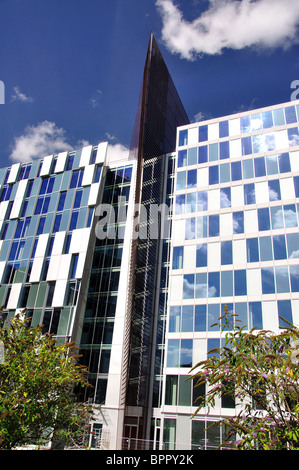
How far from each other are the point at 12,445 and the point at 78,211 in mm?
31308

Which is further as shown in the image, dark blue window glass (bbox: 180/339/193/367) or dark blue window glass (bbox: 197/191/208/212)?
dark blue window glass (bbox: 197/191/208/212)

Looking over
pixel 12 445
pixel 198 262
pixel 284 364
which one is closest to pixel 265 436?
pixel 284 364

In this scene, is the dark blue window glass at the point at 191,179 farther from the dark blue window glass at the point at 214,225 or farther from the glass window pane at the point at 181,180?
the dark blue window glass at the point at 214,225

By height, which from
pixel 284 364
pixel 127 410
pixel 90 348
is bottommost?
pixel 284 364

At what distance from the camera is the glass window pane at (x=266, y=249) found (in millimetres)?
31311

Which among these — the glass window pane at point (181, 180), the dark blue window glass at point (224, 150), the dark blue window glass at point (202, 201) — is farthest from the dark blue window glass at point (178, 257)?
the dark blue window glass at point (224, 150)

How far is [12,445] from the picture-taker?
44.2 ft

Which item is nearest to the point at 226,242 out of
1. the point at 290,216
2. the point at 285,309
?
the point at 290,216

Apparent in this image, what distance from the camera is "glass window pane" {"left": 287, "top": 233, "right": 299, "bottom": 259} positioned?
99.8 ft

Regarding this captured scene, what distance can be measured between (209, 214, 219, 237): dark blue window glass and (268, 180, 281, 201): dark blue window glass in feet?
17.8

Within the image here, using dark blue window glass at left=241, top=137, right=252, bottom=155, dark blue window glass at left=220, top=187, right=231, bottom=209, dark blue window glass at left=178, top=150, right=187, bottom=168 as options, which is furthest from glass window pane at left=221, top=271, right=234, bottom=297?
dark blue window glass at left=178, top=150, right=187, bottom=168

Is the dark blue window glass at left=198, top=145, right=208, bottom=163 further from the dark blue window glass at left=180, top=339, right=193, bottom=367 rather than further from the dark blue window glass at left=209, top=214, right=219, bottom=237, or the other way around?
the dark blue window glass at left=180, top=339, right=193, bottom=367

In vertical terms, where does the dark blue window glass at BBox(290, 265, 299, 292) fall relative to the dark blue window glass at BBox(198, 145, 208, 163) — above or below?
below

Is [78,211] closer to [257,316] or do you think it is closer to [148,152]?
[148,152]
